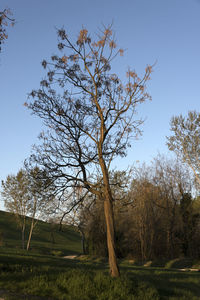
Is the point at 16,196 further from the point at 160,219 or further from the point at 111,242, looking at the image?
the point at 111,242

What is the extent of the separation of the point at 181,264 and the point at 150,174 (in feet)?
40.4

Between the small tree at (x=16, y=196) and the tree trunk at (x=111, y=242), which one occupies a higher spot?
the small tree at (x=16, y=196)

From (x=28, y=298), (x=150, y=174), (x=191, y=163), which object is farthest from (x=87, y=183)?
(x=150, y=174)

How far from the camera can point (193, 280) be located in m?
14.2

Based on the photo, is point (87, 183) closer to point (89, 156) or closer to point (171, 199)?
point (89, 156)

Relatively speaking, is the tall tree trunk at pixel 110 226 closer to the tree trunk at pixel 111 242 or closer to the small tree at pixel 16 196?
the tree trunk at pixel 111 242

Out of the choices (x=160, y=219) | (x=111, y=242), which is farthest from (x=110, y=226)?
(x=160, y=219)

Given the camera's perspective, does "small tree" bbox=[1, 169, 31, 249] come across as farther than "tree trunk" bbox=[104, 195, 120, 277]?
Yes

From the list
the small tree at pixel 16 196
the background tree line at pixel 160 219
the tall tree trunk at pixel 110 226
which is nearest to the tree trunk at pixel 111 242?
the tall tree trunk at pixel 110 226

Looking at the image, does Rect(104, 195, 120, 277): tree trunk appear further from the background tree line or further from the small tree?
the small tree

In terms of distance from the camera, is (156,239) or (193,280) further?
(156,239)

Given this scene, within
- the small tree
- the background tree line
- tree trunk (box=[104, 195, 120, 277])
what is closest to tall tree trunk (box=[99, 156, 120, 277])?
tree trunk (box=[104, 195, 120, 277])

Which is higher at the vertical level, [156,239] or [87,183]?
[87,183]

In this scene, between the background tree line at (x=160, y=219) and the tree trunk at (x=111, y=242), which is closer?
the tree trunk at (x=111, y=242)
